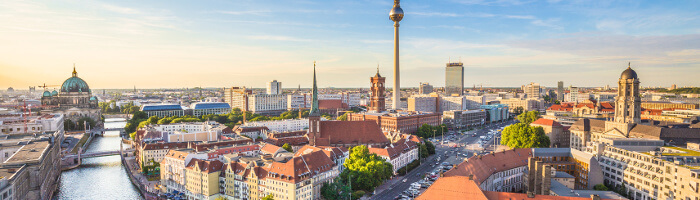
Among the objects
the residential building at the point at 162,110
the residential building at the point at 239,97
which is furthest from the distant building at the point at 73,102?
the residential building at the point at 239,97

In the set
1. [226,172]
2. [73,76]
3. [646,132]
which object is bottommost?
[226,172]

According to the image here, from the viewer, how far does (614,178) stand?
1837 inches

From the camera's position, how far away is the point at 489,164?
45.6 m

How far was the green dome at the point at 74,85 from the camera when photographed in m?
130

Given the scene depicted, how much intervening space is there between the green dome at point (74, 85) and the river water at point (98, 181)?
223 feet

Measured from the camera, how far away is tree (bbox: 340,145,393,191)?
47.2 metres

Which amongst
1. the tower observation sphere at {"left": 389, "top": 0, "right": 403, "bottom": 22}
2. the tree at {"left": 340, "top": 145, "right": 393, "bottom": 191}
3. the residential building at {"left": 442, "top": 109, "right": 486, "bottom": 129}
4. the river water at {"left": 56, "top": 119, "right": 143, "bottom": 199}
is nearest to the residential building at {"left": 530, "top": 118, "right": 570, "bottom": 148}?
the tree at {"left": 340, "top": 145, "right": 393, "bottom": 191}

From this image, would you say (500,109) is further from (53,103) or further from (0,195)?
(53,103)

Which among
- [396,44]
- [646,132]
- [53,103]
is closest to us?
[646,132]

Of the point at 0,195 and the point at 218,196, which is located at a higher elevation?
the point at 0,195

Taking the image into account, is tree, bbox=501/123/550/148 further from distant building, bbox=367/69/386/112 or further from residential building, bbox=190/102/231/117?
residential building, bbox=190/102/231/117

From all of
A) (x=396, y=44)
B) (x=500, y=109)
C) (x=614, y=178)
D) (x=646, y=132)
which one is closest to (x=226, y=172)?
(x=614, y=178)

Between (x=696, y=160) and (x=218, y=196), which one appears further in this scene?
(x=218, y=196)

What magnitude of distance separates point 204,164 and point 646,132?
5965 centimetres
